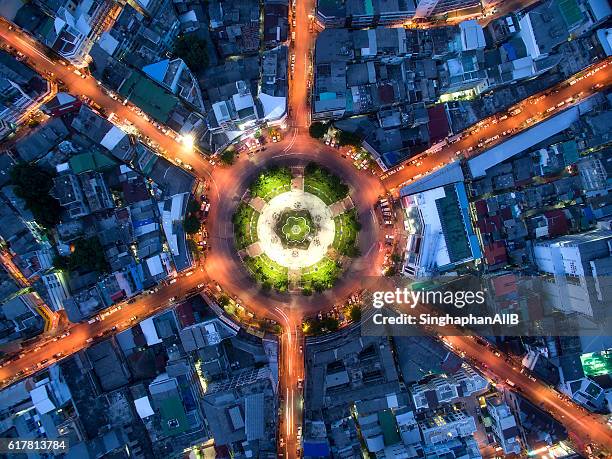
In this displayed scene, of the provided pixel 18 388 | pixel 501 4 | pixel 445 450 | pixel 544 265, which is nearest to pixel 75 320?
pixel 18 388

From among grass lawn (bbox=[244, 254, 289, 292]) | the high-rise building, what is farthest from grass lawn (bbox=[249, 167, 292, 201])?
the high-rise building

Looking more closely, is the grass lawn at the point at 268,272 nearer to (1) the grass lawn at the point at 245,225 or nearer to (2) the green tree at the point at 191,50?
(1) the grass lawn at the point at 245,225

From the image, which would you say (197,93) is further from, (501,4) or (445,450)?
(445,450)

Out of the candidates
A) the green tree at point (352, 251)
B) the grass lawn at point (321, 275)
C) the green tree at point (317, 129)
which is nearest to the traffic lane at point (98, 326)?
the grass lawn at point (321, 275)

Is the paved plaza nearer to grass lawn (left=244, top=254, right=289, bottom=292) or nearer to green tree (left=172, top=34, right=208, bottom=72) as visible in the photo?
grass lawn (left=244, top=254, right=289, bottom=292)

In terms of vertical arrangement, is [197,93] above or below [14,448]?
above

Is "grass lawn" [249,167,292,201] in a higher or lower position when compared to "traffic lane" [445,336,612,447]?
higher

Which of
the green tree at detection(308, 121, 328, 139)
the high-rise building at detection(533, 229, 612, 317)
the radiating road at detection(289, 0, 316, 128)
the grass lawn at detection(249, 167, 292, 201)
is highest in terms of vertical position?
the radiating road at detection(289, 0, 316, 128)

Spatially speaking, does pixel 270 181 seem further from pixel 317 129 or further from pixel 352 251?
pixel 352 251
